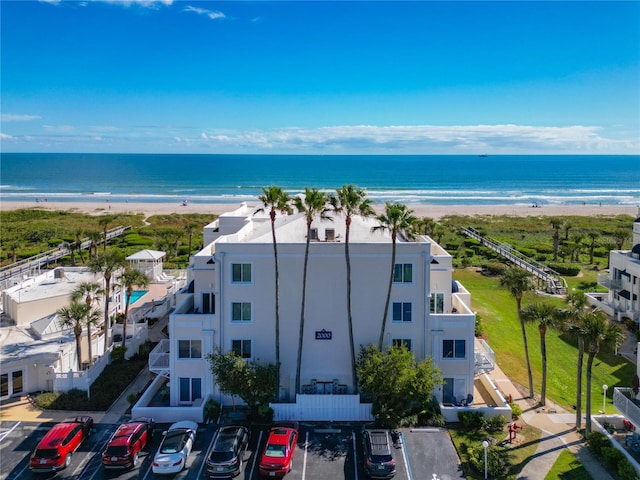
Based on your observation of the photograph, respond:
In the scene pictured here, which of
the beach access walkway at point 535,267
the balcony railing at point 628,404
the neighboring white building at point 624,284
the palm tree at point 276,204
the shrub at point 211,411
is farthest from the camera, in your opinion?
the beach access walkway at point 535,267

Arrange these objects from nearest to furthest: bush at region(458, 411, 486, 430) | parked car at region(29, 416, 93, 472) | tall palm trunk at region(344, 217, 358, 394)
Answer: parked car at region(29, 416, 93, 472)
bush at region(458, 411, 486, 430)
tall palm trunk at region(344, 217, 358, 394)

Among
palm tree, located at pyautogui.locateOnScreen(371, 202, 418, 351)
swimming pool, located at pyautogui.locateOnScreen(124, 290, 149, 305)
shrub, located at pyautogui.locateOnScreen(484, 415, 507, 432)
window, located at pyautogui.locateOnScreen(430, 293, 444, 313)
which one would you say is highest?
palm tree, located at pyautogui.locateOnScreen(371, 202, 418, 351)

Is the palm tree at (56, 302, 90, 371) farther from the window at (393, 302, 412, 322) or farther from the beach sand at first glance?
the beach sand

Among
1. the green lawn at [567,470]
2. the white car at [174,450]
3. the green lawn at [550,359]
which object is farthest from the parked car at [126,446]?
the green lawn at [550,359]

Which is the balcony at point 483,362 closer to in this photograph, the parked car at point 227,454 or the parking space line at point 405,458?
the parking space line at point 405,458

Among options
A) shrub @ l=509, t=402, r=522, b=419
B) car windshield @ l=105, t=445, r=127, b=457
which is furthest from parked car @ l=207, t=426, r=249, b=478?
shrub @ l=509, t=402, r=522, b=419

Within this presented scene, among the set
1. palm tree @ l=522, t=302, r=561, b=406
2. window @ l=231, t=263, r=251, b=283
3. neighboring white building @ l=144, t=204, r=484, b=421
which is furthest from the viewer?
window @ l=231, t=263, r=251, b=283

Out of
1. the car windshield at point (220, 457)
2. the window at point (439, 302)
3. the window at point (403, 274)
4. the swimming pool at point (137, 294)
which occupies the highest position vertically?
the window at point (403, 274)
